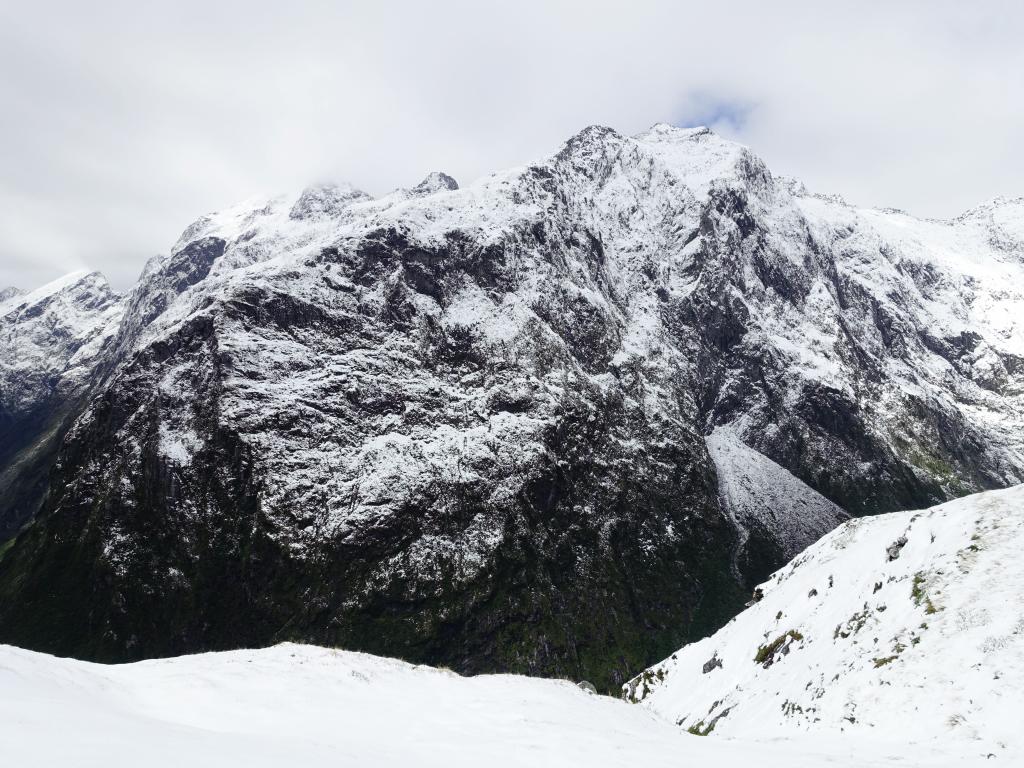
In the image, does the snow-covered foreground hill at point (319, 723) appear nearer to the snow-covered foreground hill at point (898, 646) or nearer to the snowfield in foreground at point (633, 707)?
the snowfield in foreground at point (633, 707)

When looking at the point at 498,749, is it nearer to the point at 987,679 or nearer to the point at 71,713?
the point at 71,713

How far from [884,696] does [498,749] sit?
14292 mm

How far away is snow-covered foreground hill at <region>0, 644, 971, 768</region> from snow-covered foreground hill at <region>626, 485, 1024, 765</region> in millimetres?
1939

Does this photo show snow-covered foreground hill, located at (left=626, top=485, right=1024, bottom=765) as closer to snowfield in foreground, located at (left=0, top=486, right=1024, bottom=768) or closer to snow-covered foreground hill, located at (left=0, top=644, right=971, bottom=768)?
snowfield in foreground, located at (left=0, top=486, right=1024, bottom=768)

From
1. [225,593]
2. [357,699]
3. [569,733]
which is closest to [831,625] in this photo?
[569,733]

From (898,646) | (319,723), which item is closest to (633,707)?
(898,646)

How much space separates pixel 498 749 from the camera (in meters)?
16.9

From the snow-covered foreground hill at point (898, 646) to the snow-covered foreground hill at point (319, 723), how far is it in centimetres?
194

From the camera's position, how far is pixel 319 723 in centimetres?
1761

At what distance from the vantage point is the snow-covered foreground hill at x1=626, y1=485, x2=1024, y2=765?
750 inches

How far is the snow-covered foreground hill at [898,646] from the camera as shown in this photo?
19.1 meters

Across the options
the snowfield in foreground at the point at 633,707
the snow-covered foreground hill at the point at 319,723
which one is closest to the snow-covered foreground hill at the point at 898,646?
the snowfield in foreground at the point at 633,707

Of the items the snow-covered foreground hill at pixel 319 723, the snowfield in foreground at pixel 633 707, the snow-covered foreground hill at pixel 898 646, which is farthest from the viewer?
the snow-covered foreground hill at pixel 898 646

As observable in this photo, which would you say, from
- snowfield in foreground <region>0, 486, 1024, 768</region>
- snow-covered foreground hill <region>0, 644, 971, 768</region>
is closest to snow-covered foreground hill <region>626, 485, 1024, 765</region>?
snowfield in foreground <region>0, 486, 1024, 768</region>
